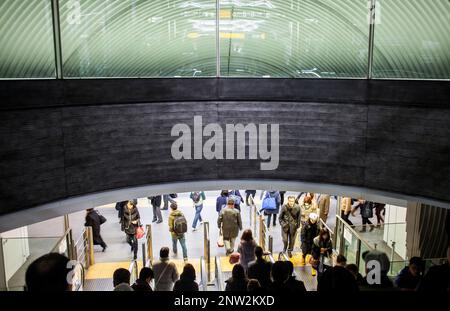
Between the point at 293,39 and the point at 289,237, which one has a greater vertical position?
the point at 293,39

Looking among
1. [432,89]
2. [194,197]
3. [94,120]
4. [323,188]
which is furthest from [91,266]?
[432,89]

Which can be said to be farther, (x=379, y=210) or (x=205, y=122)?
(x=379, y=210)

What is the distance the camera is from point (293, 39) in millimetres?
6824

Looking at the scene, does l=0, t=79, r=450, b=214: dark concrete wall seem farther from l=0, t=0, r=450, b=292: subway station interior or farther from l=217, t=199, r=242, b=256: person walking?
l=217, t=199, r=242, b=256: person walking

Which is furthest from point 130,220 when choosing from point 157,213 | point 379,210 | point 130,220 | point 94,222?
point 379,210

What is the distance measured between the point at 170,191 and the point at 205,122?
1.20 meters

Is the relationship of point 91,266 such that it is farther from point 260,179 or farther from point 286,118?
point 286,118

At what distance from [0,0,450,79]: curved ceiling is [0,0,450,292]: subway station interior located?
0.06 ft

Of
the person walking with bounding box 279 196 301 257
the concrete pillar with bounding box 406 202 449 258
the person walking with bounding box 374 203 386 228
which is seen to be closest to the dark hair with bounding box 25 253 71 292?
the person walking with bounding box 279 196 301 257

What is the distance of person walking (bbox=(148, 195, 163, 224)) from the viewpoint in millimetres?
12445

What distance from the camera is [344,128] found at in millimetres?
6613

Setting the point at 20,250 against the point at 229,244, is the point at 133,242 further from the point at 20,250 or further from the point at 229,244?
the point at 20,250

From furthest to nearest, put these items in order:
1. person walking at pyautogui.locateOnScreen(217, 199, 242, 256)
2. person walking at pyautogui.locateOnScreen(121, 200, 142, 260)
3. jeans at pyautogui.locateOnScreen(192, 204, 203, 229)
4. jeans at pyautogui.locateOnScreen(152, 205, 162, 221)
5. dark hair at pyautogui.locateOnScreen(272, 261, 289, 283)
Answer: jeans at pyautogui.locateOnScreen(152, 205, 162, 221)
jeans at pyautogui.locateOnScreen(192, 204, 203, 229)
person walking at pyautogui.locateOnScreen(121, 200, 142, 260)
person walking at pyautogui.locateOnScreen(217, 199, 242, 256)
dark hair at pyautogui.locateOnScreen(272, 261, 289, 283)
